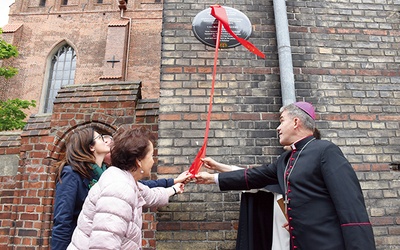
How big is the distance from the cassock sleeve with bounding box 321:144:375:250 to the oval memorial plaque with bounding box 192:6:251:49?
1.77 meters

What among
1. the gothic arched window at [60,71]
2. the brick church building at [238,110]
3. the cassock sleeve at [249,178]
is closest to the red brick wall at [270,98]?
the brick church building at [238,110]

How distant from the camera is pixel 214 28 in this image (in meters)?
3.13

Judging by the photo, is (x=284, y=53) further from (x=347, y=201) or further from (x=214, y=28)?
(x=347, y=201)

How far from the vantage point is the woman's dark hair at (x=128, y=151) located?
1892mm

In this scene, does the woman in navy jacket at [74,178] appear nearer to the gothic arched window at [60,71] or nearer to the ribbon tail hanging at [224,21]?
the ribbon tail hanging at [224,21]

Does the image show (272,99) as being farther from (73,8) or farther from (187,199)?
(73,8)

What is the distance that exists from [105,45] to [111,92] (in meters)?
14.4

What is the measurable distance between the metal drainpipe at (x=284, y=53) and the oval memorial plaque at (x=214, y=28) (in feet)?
1.16

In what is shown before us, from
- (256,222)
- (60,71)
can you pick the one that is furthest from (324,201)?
(60,71)

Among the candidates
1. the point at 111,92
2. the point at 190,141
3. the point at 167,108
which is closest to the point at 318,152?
the point at 190,141

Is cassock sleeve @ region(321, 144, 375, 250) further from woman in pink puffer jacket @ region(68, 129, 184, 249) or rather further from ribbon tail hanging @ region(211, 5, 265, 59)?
ribbon tail hanging @ region(211, 5, 265, 59)

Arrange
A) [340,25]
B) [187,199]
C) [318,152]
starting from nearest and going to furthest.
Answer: [318,152] → [187,199] → [340,25]

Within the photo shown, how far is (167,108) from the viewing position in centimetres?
297

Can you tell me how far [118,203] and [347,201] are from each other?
121cm
